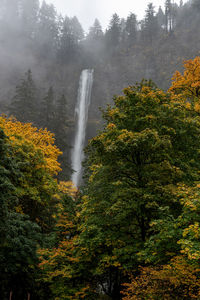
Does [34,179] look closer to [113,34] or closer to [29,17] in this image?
[113,34]

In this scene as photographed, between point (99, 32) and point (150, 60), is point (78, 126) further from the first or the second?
point (99, 32)

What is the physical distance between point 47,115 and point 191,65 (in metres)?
27.8

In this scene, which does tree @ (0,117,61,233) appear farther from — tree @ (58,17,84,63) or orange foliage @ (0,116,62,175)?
tree @ (58,17,84,63)

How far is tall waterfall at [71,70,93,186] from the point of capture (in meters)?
50.6

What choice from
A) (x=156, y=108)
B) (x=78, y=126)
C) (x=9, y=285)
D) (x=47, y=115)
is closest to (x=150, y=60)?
(x=78, y=126)

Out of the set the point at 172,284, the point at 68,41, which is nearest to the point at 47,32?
the point at 68,41

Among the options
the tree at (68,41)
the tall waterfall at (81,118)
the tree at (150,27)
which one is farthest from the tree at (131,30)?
the tall waterfall at (81,118)

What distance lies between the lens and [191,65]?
66.7 ft

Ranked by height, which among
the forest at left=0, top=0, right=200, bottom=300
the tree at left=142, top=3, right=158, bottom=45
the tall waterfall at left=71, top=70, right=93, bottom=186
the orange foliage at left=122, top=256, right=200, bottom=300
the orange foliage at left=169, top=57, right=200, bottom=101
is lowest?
the orange foliage at left=122, top=256, right=200, bottom=300

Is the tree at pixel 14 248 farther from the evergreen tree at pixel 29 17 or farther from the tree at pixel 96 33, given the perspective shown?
the evergreen tree at pixel 29 17

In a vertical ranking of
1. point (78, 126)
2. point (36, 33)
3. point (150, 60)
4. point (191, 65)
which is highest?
point (36, 33)

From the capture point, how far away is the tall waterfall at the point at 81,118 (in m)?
50.6

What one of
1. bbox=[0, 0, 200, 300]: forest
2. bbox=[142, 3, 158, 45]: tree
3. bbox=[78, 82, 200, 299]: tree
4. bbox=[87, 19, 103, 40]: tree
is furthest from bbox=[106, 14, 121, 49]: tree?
bbox=[78, 82, 200, 299]: tree

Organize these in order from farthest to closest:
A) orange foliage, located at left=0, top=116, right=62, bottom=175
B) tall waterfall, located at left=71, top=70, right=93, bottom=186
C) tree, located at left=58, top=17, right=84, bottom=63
A: tree, located at left=58, top=17, right=84, bottom=63 → tall waterfall, located at left=71, top=70, right=93, bottom=186 → orange foliage, located at left=0, top=116, right=62, bottom=175
